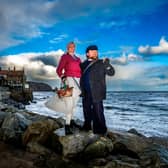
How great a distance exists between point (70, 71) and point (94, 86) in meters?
0.66

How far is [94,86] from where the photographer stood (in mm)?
6258

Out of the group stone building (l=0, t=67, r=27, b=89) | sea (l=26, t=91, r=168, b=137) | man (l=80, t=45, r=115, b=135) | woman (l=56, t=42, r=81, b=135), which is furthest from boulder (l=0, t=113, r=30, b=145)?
stone building (l=0, t=67, r=27, b=89)

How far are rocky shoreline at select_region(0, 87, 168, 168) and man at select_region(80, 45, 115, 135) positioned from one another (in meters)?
0.35

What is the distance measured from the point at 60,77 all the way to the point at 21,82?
55.6 m

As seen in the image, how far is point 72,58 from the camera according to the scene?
6.36m

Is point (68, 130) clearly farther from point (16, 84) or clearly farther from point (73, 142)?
point (16, 84)

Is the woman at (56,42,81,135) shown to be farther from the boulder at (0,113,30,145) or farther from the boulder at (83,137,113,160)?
the boulder at (0,113,30,145)

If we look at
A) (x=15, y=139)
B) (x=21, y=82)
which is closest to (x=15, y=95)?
(x=21, y=82)

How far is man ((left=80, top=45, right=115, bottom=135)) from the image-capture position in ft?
20.5

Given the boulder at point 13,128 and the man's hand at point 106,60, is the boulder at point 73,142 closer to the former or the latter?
the boulder at point 13,128

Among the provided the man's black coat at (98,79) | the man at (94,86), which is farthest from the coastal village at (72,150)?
the man's black coat at (98,79)

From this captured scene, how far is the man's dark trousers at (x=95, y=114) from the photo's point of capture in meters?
6.45

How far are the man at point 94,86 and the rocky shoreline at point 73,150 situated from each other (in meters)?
0.35

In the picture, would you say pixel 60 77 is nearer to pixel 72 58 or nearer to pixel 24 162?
pixel 72 58
